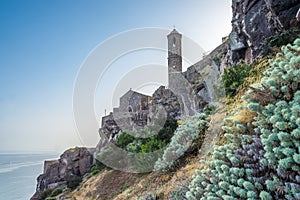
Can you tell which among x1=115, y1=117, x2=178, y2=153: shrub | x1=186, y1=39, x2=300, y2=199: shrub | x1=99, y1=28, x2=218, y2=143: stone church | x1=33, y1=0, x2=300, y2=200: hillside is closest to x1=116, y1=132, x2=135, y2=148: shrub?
x1=115, y1=117, x2=178, y2=153: shrub

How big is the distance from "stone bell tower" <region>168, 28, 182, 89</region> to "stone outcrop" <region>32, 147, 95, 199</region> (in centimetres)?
1295

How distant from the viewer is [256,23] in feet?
33.2

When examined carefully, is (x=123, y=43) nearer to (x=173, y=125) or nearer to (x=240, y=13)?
(x=173, y=125)

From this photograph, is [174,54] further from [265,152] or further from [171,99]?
[265,152]

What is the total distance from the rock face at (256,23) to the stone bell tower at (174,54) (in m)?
15.5

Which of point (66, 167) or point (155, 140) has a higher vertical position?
point (155, 140)

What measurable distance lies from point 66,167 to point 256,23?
17.3m

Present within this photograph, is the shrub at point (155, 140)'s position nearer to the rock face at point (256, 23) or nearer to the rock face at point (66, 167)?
the rock face at point (256, 23)

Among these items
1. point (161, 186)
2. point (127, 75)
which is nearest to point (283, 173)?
point (161, 186)

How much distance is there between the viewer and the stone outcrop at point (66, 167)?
18.8 m

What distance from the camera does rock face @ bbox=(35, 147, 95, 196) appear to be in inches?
741

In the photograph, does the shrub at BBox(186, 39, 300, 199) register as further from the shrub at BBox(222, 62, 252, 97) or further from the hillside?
the shrub at BBox(222, 62, 252, 97)

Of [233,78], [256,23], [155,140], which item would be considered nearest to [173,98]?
[256,23]

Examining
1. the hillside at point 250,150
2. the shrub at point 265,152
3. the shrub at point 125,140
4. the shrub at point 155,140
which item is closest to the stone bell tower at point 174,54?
the shrub at point 125,140
